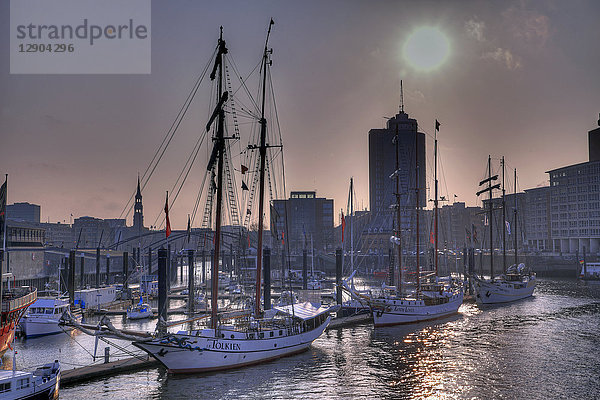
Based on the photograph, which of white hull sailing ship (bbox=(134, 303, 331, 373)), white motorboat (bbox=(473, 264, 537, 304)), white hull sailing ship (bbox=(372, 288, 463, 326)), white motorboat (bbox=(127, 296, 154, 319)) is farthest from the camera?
white motorboat (bbox=(473, 264, 537, 304))

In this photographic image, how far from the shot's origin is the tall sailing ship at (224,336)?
34562 mm

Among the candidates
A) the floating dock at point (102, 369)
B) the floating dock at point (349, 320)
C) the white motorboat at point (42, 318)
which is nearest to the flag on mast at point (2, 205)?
the floating dock at point (102, 369)

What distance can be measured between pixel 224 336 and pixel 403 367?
48.3 ft

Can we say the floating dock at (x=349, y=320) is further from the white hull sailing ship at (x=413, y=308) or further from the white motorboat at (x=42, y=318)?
the white motorboat at (x=42, y=318)

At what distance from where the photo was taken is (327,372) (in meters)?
36.9

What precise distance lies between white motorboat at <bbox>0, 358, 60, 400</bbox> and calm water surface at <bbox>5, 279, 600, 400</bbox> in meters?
3.11

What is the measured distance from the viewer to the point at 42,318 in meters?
51.6

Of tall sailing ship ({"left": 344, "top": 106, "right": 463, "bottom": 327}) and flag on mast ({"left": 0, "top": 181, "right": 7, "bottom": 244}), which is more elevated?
flag on mast ({"left": 0, "top": 181, "right": 7, "bottom": 244})

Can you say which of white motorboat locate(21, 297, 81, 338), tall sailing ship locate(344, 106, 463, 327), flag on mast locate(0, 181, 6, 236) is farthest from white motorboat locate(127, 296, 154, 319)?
flag on mast locate(0, 181, 6, 236)

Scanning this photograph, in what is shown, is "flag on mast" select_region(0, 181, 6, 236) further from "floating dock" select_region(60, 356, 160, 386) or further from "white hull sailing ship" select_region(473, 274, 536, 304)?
"white hull sailing ship" select_region(473, 274, 536, 304)

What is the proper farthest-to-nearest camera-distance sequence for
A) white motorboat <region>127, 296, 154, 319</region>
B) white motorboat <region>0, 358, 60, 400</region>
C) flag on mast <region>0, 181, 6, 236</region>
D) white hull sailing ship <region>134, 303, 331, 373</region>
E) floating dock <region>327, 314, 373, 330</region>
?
white motorboat <region>127, 296, 154, 319</region>, floating dock <region>327, 314, 373, 330</region>, white hull sailing ship <region>134, 303, 331, 373</region>, flag on mast <region>0, 181, 6, 236</region>, white motorboat <region>0, 358, 60, 400</region>

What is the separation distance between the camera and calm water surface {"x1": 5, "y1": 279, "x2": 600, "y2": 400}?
32062 millimetres

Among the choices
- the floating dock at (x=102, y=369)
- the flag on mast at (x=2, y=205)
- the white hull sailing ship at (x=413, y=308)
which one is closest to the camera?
the floating dock at (x=102, y=369)

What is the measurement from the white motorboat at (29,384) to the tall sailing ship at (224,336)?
6901mm
